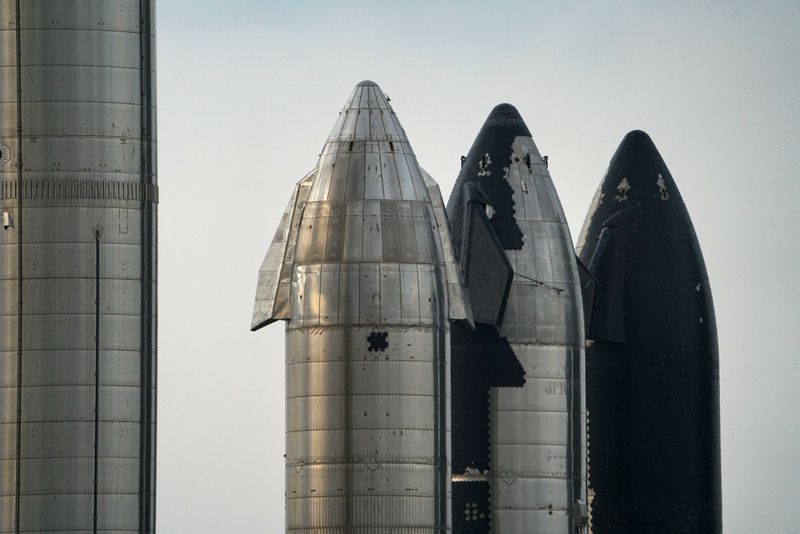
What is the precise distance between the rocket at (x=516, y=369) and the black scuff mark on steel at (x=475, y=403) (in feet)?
0.09

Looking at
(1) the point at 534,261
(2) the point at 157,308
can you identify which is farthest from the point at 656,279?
(2) the point at 157,308

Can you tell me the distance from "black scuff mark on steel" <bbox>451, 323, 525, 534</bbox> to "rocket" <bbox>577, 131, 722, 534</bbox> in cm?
511

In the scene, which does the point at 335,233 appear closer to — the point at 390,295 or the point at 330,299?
the point at 330,299

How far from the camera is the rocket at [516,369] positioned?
84.4 m

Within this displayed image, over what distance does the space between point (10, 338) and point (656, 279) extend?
23.5 meters

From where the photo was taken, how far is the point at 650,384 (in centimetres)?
8919

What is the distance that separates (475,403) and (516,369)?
1.50 m

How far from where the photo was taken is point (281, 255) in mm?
79500

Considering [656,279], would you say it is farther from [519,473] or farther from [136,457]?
[136,457]

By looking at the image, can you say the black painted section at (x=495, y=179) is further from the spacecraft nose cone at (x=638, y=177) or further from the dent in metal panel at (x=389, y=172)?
the dent in metal panel at (x=389, y=172)

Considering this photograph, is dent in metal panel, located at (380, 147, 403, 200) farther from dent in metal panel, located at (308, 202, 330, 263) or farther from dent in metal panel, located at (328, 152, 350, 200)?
dent in metal panel, located at (308, 202, 330, 263)

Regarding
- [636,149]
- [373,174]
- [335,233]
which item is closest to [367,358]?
[335,233]

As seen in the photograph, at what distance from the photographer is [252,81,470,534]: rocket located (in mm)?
75812

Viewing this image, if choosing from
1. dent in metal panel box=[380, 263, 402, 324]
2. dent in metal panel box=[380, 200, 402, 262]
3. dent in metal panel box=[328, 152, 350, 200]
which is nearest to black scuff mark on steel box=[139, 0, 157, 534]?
dent in metal panel box=[328, 152, 350, 200]
